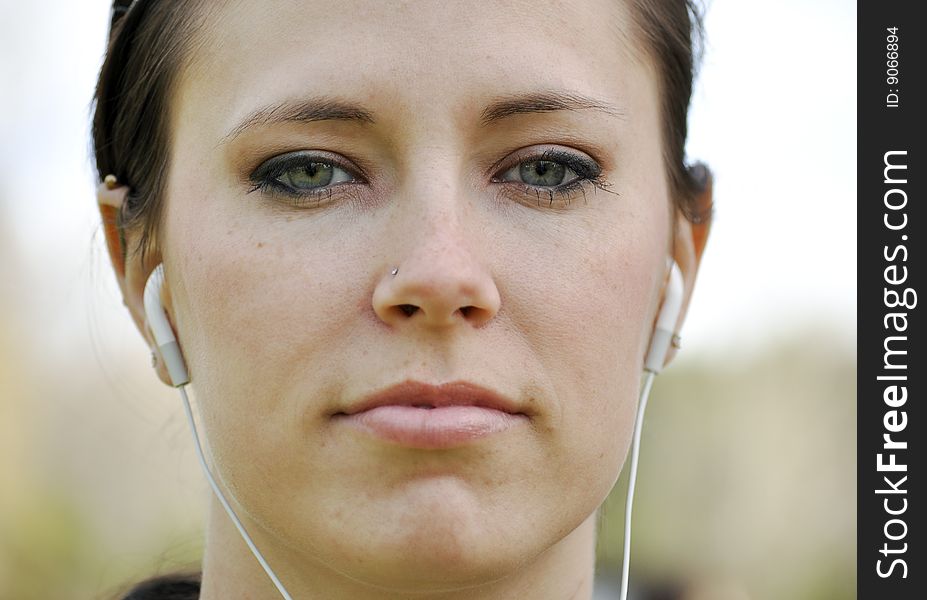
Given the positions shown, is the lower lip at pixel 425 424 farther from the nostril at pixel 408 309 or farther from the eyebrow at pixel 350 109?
the eyebrow at pixel 350 109

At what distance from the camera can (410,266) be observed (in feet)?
6.40

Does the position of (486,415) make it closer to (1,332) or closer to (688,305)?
(688,305)

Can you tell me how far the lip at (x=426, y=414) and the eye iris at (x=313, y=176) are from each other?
0.48 m

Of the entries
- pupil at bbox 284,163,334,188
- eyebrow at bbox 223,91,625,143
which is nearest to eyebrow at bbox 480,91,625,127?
eyebrow at bbox 223,91,625,143

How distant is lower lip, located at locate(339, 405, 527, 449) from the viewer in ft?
6.36

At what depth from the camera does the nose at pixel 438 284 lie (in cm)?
192

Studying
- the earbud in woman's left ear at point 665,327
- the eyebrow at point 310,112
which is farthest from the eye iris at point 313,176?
the earbud in woman's left ear at point 665,327

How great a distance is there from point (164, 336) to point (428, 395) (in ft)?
2.52

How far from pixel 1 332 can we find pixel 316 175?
22.1 feet

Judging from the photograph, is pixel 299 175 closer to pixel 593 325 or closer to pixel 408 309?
pixel 408 309

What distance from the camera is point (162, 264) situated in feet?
7.94

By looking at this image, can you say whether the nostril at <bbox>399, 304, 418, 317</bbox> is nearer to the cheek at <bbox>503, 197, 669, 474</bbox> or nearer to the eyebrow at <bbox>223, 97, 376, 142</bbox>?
the cheek at <bbox>503, 197, 669, 474</bbox>
